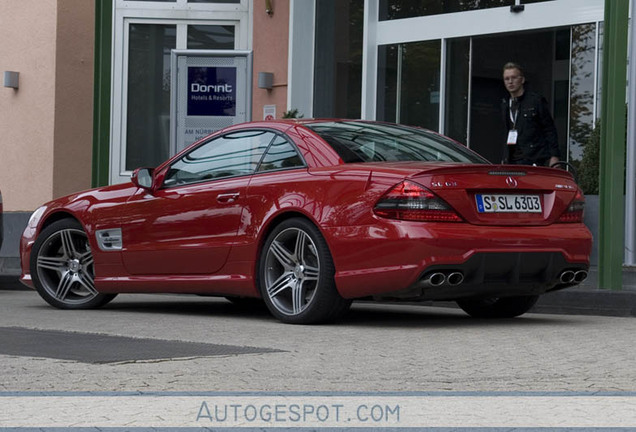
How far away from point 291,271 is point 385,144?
1.07 meters

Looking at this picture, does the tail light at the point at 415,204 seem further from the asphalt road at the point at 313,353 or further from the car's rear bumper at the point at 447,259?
the asphalt road at the point at 313,353

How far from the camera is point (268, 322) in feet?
27.5

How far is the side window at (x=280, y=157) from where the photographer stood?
837 centimetres

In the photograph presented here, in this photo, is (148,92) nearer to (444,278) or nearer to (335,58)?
(335,58)

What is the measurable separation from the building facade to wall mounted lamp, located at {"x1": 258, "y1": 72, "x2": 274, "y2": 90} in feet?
0.07

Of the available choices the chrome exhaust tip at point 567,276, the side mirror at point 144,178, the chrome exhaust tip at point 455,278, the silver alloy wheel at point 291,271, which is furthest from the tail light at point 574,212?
the side mirror at point 144,178

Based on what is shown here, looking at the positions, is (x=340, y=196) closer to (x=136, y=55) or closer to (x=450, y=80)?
(x=450, y=80)

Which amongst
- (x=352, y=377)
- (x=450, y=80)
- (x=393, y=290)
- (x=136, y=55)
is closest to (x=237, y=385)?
(x=352, y=377)

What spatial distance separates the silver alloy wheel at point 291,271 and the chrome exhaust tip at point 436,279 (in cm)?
76

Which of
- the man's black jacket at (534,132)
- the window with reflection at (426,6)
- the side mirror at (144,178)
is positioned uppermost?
the window with reflection at (426,6)

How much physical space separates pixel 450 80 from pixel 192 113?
361cm

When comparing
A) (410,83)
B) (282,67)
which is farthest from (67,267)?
(282,67)

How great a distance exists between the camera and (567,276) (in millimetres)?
8008

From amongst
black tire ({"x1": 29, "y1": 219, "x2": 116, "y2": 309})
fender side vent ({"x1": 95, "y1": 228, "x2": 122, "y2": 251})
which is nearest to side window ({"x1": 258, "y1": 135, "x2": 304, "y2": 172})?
fender side vent ({"x1": 95, "y1": 228, "x2": 122, "y2": 251})
